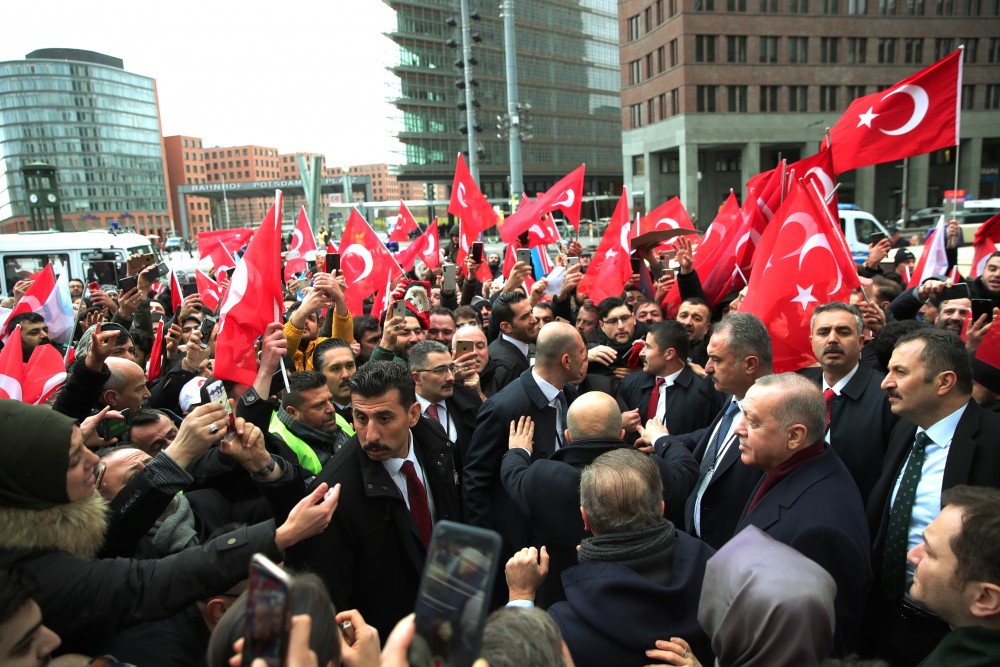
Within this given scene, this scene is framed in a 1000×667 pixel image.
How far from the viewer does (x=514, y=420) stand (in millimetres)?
3744

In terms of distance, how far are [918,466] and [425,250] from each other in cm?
924

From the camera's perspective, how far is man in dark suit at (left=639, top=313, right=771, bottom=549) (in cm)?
320

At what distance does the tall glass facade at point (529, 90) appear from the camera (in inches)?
2960

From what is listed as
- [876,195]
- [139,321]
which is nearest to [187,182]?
[876,195]

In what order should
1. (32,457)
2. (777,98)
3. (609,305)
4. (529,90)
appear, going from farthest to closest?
(529,90) → (777,98) → (609,305) → (32,457)

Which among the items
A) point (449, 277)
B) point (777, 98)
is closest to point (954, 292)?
point (449, 277)

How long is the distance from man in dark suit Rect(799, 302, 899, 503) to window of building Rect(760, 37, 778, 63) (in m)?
54.4

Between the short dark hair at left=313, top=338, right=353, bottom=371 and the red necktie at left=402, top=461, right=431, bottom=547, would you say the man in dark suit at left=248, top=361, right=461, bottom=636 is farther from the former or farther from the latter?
the short dark hair at left=313, top=338, right=353, bottom=371

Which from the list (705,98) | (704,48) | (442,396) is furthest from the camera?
(705,98)

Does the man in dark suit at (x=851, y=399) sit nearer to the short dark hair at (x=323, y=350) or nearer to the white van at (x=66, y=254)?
the short dark hair at (x=323, y=350)

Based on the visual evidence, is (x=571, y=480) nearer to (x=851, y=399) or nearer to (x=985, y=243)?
(x=851, y=399)

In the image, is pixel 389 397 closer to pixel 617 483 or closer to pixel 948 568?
pixel 617 483

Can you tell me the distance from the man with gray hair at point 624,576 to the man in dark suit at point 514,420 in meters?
1.37

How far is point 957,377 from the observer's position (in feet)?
9.80
